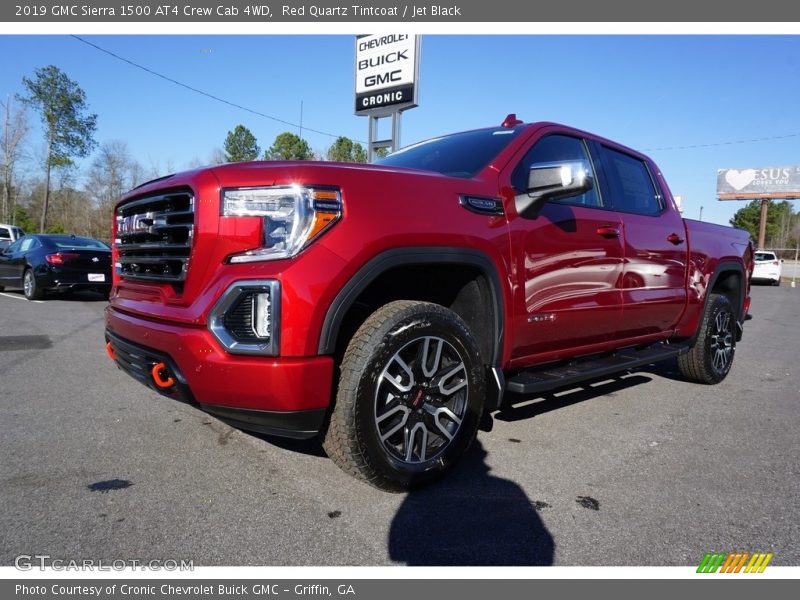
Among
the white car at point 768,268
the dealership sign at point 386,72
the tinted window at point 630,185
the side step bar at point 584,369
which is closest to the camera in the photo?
the side step bar at point 584,369

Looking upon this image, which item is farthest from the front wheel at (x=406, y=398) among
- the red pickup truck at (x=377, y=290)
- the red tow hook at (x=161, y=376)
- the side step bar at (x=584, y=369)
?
the red tow hook at (x=161, y=376)

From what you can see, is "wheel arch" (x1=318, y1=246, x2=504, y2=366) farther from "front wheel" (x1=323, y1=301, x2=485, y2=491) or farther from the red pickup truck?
"front wheel" (x1=323, y1=301, x2=485, y2=491)

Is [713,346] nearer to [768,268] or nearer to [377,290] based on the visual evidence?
[377,290]

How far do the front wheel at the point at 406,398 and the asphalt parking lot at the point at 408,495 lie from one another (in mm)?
174

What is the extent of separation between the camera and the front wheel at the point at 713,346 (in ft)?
15.7

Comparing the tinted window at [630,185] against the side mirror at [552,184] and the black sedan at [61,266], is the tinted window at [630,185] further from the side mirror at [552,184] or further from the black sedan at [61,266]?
the black sedan at [61,266]

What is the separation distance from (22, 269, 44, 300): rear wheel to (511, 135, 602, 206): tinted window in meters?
10.4

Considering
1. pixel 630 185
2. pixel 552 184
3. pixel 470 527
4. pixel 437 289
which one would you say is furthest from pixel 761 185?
pixel 470 527

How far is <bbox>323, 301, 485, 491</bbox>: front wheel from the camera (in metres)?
2.25

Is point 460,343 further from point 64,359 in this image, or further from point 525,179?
point 64,359

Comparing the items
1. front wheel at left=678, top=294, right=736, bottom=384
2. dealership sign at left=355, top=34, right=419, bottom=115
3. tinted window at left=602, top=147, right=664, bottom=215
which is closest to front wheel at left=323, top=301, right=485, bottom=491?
tinted window at left=602, top=147, right=664, bottom=215

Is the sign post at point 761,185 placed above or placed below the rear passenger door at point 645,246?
above

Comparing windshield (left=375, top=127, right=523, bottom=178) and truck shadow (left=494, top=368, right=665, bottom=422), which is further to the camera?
truck shadow (left=494, top=368, right=665, bottom=422)
